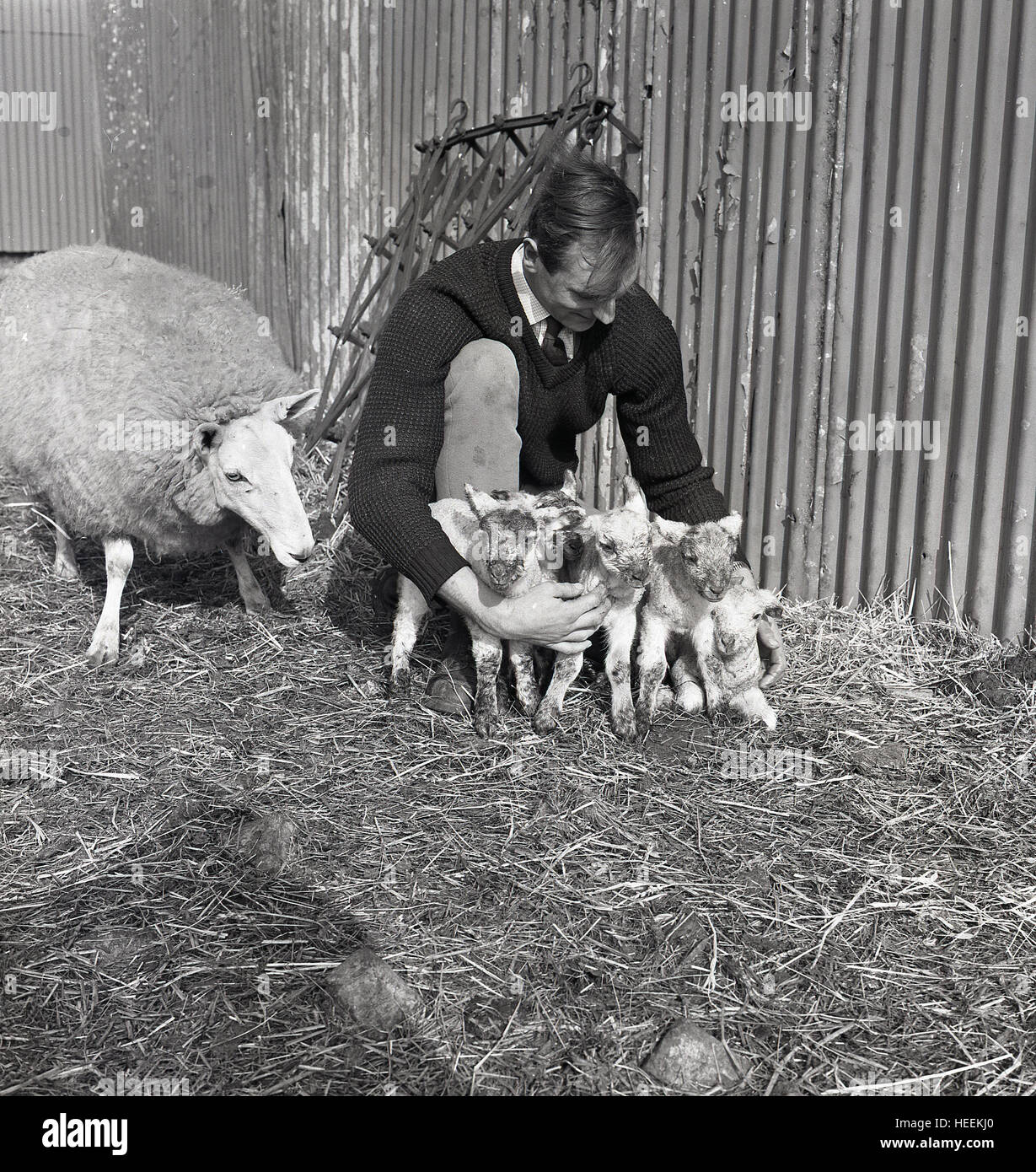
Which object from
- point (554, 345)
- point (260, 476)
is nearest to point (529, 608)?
point (554, 345)

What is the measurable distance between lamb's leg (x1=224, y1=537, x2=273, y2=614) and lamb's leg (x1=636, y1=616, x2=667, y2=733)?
198cm

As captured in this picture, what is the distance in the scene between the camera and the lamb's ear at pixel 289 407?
410cm

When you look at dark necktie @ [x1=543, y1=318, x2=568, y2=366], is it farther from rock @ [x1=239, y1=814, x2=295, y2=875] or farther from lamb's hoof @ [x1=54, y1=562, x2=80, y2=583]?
lamb's hoof @ [x1=54, y1=562, x2=80, y2=583]

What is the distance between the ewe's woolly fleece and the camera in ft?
13.5

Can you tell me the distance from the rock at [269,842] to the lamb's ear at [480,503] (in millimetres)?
978

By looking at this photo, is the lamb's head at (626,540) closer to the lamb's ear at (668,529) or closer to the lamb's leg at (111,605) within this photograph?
the lamb's ear at (668,529)

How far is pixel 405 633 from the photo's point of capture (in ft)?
11.6

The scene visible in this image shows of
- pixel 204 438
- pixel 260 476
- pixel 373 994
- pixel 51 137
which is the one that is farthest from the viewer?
pixel 51 137

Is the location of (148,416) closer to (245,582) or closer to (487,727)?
(245,582)

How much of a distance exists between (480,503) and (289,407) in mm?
1524

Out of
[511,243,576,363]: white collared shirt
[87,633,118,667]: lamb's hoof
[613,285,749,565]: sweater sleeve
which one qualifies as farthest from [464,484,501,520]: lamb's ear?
[87,633,118,667]: lamb's hoof

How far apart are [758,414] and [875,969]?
2757mm

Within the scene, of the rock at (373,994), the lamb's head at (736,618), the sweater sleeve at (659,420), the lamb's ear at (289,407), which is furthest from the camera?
the lamb's ear at (289,407)

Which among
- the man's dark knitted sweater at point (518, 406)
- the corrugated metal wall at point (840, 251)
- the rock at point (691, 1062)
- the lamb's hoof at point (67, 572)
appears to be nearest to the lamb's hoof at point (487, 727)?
the man's dark knitted sweater at point (518, 406)
